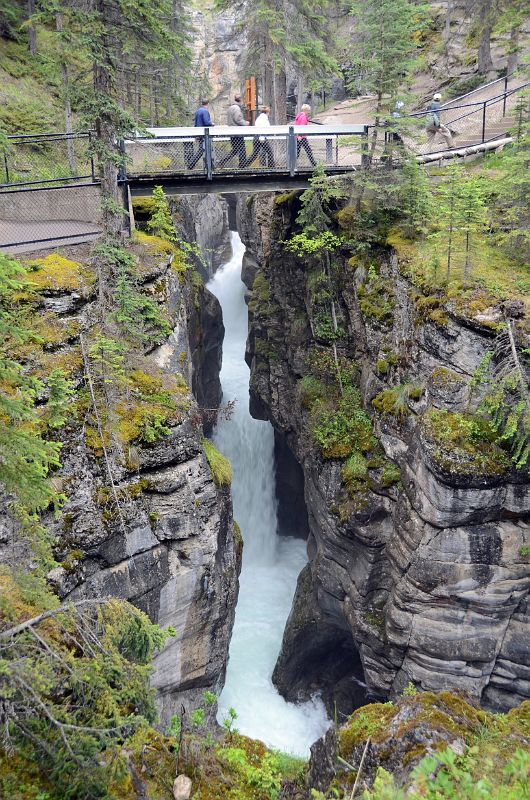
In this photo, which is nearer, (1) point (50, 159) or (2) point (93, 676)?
(2) point (93, 676)

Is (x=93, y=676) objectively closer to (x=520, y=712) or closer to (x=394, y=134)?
(x=520, y=712)

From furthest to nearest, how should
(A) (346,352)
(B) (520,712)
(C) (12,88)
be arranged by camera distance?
(C) (12,88) < (A) (346,352) < (B) (520,712)

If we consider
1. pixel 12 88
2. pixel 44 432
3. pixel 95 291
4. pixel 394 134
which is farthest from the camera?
pixel 12 88

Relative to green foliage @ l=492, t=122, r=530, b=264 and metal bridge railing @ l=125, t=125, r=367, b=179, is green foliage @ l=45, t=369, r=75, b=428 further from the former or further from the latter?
green foliage @ l=492, t=122, r=530, b=264

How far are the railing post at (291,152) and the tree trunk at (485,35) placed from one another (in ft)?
41.9

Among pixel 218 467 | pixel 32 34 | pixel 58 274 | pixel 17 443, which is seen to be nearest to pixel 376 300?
pixel 218 467

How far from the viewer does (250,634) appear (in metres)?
19.3

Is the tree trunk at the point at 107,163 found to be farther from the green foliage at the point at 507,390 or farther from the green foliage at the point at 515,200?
the green foliage at the point at 515,200

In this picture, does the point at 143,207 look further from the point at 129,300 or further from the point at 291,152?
the point at 129,300

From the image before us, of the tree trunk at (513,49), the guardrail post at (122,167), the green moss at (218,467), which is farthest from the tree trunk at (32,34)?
the green moss at (218,467)

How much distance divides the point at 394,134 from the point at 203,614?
12952mm

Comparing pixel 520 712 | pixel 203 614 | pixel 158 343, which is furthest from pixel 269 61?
pixel 520 712

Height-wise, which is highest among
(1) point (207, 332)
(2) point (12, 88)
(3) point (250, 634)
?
(2) point (12, 88)

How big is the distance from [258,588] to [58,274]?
47.3ft
